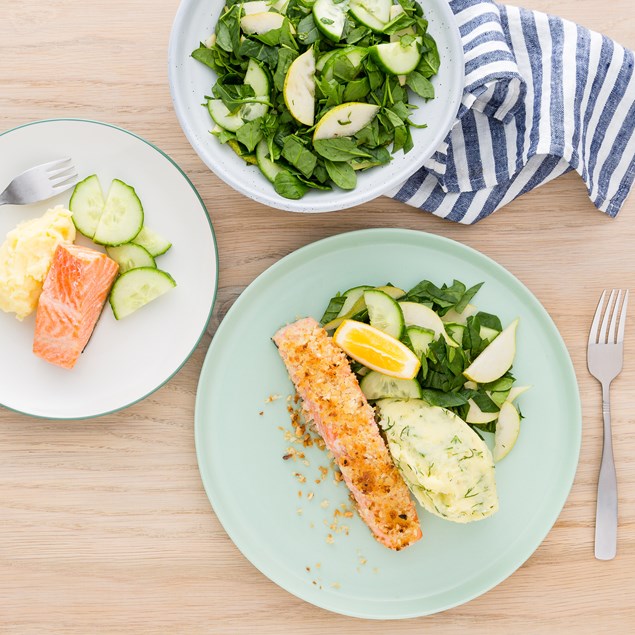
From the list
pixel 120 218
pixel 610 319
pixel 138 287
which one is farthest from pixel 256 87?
pixel 610 319

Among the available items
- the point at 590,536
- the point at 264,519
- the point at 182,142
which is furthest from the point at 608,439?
the point at 182,142

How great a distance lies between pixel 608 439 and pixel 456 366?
0.68 m

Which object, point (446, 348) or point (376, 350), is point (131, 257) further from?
point (446, 348)

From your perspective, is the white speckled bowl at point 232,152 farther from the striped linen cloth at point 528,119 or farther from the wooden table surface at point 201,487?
the wooden table surface at point 201,487

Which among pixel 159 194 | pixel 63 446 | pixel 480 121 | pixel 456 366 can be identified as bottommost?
pixel 63 446

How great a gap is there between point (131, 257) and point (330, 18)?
0.94m

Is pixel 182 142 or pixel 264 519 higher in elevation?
pixel 182 142

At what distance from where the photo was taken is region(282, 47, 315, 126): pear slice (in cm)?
176

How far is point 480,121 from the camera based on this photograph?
2121 mm

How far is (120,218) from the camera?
2.05 m

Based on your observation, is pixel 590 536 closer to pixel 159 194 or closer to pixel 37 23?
pixel 159 194

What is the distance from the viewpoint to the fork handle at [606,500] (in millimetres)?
2266

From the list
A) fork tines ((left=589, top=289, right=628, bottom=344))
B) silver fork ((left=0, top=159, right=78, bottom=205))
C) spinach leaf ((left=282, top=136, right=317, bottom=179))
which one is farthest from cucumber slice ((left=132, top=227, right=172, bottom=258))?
fork tines ((left=589, top=289, right=628, bottom=344))

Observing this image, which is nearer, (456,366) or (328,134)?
(328,134)
